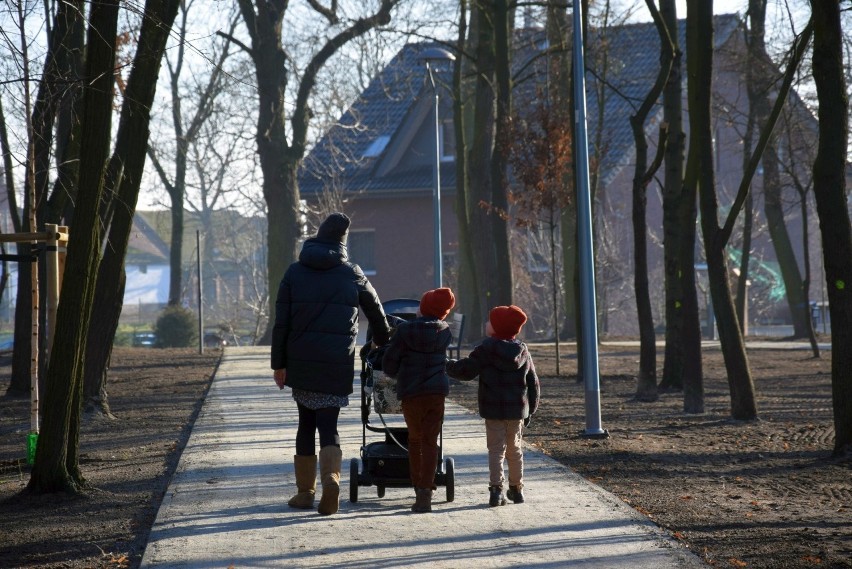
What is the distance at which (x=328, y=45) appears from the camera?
97.6 ft

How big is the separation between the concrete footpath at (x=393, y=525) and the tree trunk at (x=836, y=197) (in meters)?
2.81

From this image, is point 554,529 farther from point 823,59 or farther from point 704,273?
point 704,273

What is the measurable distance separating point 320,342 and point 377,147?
42.1 meters

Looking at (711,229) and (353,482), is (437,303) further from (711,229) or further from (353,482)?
(711,229)

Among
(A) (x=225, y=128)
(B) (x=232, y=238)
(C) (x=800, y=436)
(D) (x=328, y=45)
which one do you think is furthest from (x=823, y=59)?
(B) (x=232, y=238)

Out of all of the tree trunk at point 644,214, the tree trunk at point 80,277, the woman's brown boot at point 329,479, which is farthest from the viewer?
the tree trunk at point 644,214

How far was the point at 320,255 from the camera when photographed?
8.24 m

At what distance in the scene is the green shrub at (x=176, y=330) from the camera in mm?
35719

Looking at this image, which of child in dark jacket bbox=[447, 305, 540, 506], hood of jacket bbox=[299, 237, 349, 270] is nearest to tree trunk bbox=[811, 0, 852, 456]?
child in dark jacket bbox=[447, 305, 540, 506]

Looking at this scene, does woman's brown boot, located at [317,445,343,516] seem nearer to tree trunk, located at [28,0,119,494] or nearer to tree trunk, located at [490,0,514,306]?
tree trunk, located at [28,0,119,494]

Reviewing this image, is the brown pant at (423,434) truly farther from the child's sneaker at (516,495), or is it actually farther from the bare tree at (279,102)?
the bare tree at (279,102)


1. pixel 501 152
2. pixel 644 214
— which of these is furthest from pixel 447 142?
pixel 644 214

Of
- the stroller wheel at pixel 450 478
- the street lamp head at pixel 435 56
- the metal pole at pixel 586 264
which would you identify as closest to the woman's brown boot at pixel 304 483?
the stroller wheel at pixel 450 478

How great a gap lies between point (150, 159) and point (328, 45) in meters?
12.3
